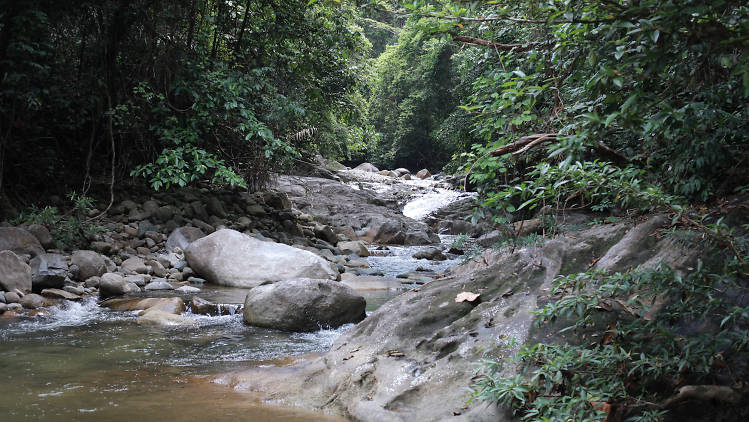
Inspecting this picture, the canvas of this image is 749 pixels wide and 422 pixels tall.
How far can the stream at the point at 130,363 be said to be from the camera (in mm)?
3119

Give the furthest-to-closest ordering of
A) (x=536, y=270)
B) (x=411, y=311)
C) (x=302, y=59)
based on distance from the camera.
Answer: (x=302, y=59) < (x=411, y=311) < (x=536, y=270)

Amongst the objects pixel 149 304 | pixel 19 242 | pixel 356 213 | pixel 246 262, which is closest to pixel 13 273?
pixel 19 242

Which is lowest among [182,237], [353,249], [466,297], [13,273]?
[353,249]

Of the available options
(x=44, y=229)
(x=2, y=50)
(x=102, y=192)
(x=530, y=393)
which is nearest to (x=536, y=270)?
(x=530, y=393)

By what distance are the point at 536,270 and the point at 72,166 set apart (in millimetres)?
8457

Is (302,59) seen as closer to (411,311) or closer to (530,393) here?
(411,311)

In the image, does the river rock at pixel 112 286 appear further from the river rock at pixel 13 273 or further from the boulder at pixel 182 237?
the boulder at pixel 182 237

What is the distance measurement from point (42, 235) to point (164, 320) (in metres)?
2.94

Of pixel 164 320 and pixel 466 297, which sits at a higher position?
pixel 466 297

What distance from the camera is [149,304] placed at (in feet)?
20.0

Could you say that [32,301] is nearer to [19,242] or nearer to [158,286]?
[19,242]

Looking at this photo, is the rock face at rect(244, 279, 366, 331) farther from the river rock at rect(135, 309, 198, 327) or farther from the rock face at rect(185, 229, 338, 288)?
the rock face at rect(185, 229, 338, 288)

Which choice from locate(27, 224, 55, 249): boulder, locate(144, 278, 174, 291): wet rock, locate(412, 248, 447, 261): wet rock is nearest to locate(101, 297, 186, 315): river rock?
locate(144, 278, 174, 291): wet rock

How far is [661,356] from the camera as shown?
228 cm
